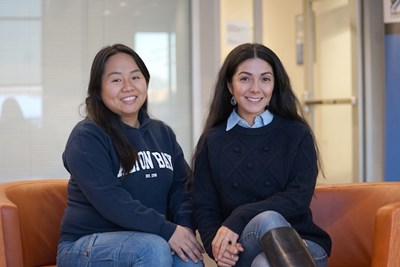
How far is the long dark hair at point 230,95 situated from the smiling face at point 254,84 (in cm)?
3

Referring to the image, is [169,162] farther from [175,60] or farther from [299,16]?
[299,16]

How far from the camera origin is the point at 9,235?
2.24m

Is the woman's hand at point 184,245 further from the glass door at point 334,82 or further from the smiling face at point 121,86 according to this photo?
the glass door at point 334,82

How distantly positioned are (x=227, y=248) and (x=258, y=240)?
0.41ft

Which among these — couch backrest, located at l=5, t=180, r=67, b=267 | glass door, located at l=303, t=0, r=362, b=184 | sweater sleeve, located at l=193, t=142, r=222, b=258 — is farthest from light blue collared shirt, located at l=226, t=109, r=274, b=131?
glass door, located at l=303, t=0, r=362, b=184

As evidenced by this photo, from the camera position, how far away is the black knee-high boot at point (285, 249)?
189cm

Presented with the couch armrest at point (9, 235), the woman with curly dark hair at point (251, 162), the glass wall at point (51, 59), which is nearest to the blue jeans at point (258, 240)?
the woman with curly dark hair at point (251, 162)

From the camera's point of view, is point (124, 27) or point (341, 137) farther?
point (341, 137)

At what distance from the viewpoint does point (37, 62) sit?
4.13m

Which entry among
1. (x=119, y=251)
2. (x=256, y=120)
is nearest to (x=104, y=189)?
(x=119, y=251)

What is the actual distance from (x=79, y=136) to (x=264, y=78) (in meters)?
0.74

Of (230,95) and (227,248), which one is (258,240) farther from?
(230,95)

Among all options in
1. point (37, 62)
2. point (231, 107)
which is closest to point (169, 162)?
point (231, 107)

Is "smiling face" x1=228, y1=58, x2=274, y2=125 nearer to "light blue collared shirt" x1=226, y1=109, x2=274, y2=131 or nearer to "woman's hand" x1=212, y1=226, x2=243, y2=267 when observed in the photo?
"light blue collared shirt" x1=226, y1=109, x2=274, y2=131
